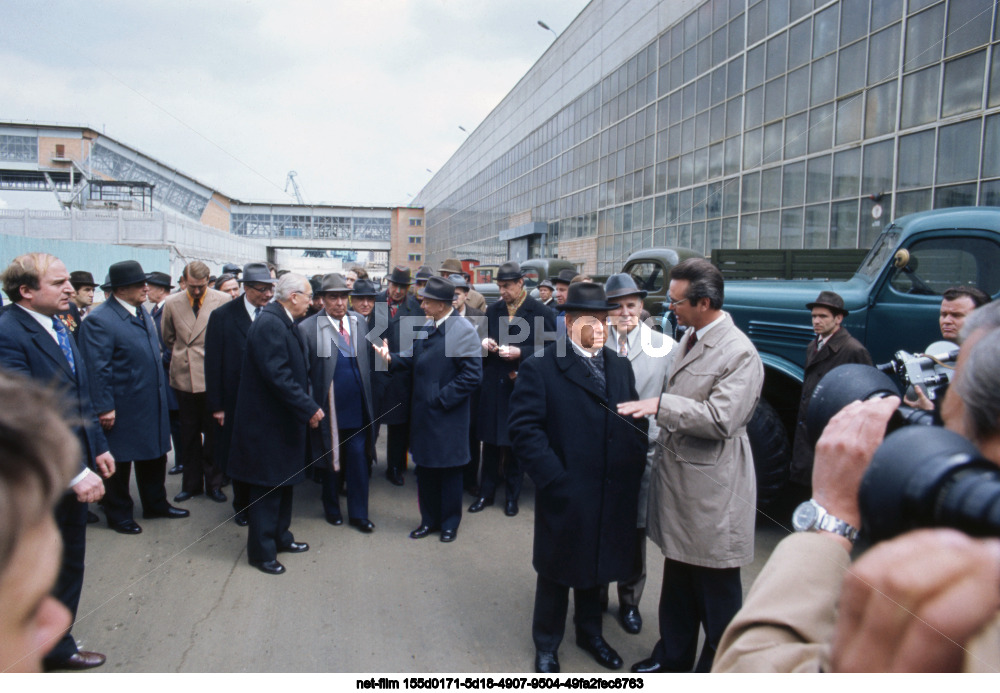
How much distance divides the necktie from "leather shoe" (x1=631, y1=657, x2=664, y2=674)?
3311 mm

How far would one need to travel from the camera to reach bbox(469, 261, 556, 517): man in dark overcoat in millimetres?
5242

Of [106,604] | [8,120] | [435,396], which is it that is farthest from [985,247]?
[106,604]

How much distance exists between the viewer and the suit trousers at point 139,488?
14.8 feet

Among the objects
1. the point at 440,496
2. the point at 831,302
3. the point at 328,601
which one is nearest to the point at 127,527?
the point at 328,601

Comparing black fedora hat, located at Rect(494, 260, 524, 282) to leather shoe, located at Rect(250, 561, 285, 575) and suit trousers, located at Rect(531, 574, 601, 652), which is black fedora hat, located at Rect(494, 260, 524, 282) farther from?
suit trousers, located at Rect(531, 574, 601, 652)

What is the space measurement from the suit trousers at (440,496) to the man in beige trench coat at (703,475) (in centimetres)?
203

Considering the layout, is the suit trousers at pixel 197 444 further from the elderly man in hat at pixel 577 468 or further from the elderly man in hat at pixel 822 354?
the elderly man in hat at pixel 822 354

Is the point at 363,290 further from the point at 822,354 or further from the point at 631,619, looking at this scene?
the point at 822,354

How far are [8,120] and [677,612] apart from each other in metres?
3.49

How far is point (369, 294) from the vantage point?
6.07 metres

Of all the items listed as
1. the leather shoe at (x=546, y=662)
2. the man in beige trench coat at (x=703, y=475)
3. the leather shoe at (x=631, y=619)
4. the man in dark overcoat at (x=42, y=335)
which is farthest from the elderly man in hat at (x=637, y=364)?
the man in dark overcoat at (x=42, y=335)

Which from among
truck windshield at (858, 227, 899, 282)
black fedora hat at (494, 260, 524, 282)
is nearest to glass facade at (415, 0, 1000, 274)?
truck windshield at (858, 227, 899, 282)

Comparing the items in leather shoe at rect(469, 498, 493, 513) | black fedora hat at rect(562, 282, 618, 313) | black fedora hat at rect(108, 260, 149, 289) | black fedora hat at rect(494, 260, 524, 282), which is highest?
black fedora hat at rect(494, 260, 524, 282)

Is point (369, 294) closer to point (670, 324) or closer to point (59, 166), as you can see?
point (59, 166)
